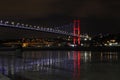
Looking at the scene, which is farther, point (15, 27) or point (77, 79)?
point (15, 27)

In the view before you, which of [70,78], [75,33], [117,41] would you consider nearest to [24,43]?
[75,33]

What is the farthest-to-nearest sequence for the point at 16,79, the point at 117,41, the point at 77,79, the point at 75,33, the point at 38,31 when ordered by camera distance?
1. the point at 117,41
2. the point at 75,33
3. the point at 38,31
4. the point at 77,79
5. the point at 16,79

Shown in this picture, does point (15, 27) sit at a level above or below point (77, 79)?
above

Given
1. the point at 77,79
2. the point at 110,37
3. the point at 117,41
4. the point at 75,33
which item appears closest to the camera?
the point at 77,79

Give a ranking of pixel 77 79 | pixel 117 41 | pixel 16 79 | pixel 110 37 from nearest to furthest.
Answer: pixel 16 79 → pixel 77 79 → pixel 117 41 → pixel 110 37

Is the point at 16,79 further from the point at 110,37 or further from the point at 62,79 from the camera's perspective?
the point at 110,37

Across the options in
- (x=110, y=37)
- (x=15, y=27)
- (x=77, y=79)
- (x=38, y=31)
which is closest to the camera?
(x=77, y=79)

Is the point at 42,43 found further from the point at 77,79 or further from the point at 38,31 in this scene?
the point at 77,79

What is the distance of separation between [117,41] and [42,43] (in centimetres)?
2348

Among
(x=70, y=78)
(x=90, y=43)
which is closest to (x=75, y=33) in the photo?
(x=90, y=43)

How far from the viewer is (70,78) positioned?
46.1 ft

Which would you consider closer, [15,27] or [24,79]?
[24,79]

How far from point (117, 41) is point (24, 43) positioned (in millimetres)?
27984

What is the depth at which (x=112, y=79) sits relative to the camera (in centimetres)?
1387
